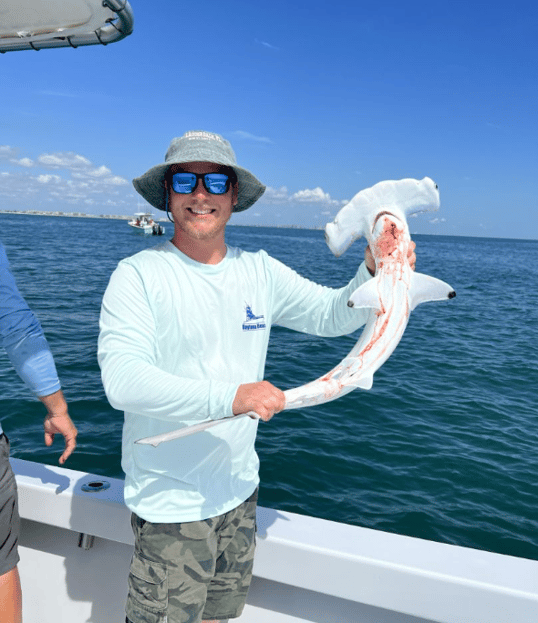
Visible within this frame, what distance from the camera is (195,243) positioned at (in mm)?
2098

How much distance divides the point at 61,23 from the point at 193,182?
1160mm

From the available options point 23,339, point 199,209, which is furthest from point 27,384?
point 199,209

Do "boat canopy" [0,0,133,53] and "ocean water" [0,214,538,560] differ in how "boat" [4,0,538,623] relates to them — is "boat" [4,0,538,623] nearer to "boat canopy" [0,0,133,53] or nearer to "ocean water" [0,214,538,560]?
"boat canopy" [0,0,133,53]

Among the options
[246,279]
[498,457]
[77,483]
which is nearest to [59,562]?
[77,483]

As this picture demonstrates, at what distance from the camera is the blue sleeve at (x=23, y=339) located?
7.45 feet

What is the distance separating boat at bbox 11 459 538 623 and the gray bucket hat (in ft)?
5.62

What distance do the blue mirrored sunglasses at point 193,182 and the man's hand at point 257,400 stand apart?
0.89m

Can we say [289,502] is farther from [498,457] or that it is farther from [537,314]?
[537,314]

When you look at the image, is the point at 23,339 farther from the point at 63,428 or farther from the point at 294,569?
the point at 294,569

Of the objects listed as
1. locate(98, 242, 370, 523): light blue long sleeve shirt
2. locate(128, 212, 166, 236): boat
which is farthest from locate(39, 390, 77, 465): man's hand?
locate(128, 212, 166, 236): boat

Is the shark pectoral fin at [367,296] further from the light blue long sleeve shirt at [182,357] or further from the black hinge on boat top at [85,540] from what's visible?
the black hinge on boat top at [85,540]

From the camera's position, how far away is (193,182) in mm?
2045

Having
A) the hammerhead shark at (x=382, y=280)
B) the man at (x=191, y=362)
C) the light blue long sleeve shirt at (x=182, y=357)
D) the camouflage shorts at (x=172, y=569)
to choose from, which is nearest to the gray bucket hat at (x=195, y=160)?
the man at (x=191, y=362)

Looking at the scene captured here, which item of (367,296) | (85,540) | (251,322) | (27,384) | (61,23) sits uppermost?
(61,23)
